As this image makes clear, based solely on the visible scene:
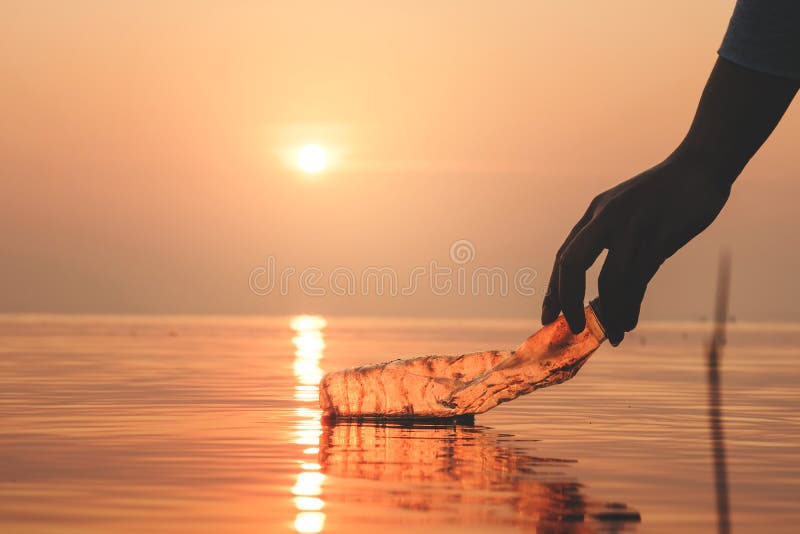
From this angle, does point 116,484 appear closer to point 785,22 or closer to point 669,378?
point 785,22

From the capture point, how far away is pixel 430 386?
27.2 ft

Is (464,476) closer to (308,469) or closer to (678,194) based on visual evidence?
(308,469)

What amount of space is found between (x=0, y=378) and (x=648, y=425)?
8.25m

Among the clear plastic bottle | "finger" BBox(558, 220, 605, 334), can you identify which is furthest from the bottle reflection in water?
"finger" BBox(558, 220, 605, 334)

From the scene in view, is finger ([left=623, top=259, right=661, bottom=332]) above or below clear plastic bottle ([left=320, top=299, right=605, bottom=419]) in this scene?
below

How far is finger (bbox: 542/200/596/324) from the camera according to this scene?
1.91 metres

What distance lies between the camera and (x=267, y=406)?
421 inches

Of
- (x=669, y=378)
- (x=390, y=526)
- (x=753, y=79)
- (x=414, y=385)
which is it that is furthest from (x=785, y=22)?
(x=669, y=378)

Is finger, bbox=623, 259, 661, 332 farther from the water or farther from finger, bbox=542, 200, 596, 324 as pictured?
the water

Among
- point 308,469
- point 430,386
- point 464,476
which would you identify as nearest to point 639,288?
point 464,476

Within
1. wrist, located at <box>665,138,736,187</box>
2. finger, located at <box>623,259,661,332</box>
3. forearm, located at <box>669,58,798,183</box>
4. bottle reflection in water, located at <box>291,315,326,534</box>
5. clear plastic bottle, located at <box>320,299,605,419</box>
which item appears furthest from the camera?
clear plastic bottle, located at <box>320,299,605,419</box>

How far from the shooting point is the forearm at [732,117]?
1497 millimetres

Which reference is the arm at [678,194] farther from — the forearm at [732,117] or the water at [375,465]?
the water at [375,465]

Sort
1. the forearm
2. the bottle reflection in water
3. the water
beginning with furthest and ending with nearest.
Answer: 1. the water
2. the bottle reflection in water
3. the forearm
